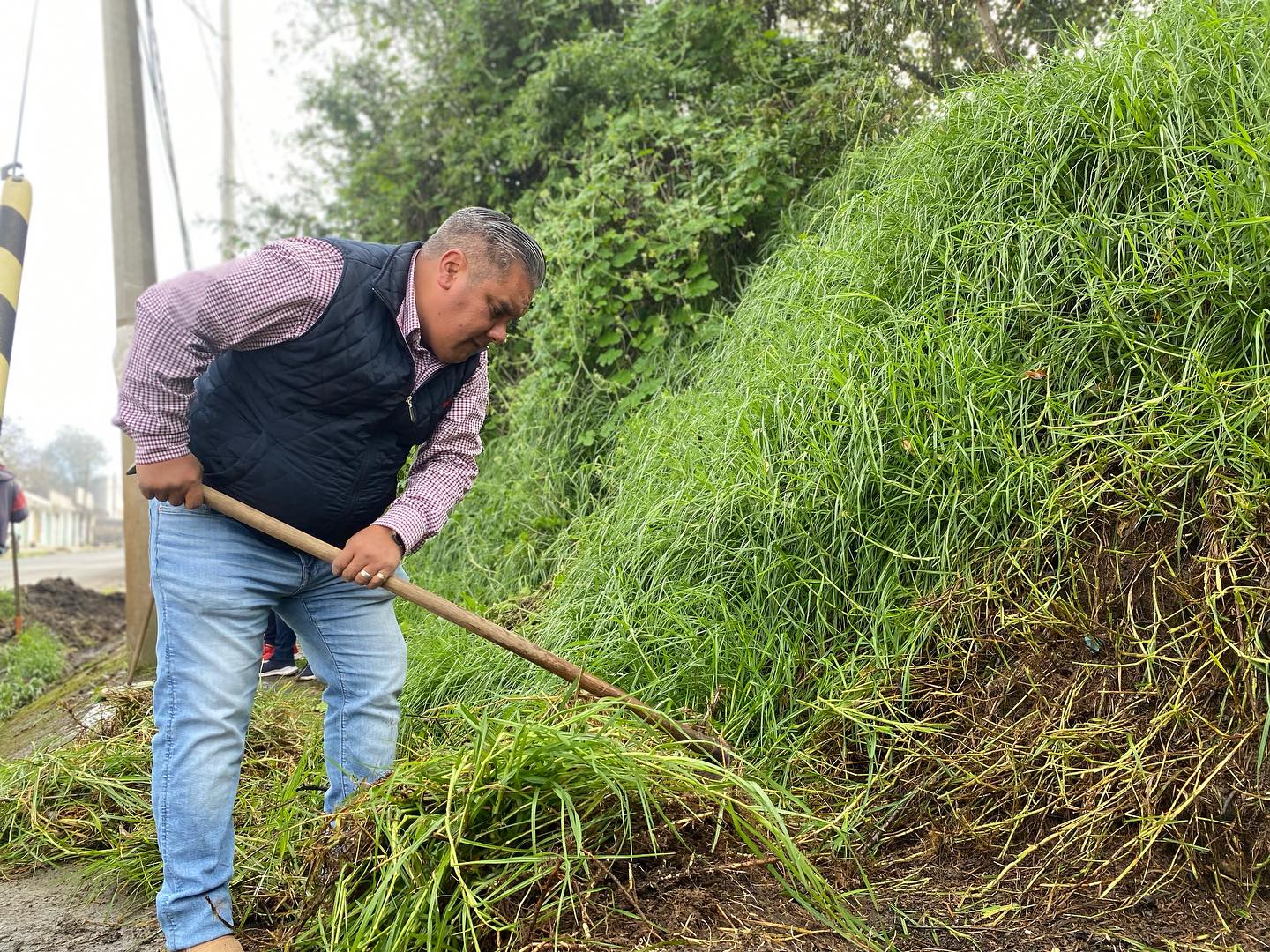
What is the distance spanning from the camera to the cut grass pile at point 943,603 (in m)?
2.25

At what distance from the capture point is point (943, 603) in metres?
2.96

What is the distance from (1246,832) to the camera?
7.89 feet

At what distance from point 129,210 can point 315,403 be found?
4910 mm

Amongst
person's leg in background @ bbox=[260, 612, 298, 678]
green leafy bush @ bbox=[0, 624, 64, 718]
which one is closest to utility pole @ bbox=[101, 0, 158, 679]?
green leafy bush @ bbox=[0, 624, 64, 718]

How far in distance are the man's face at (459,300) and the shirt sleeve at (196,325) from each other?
26 centimetres

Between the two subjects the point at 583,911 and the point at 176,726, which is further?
the point at 176,726

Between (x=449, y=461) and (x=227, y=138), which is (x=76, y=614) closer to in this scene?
(x=449, y=461)

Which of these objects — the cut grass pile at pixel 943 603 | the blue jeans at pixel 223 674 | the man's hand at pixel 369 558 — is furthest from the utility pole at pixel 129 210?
the man's hand at pixel 369 558

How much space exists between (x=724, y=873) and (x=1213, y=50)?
3.22m

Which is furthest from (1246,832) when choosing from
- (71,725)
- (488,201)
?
(488,201)

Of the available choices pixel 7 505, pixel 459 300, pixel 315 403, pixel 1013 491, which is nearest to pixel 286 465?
pixel 315 403

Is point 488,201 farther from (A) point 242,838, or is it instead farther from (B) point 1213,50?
(A) point 242,838

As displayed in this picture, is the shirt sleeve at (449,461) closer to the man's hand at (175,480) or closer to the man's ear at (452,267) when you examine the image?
the man's ear at (452,267)

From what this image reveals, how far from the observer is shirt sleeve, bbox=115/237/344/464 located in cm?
231
